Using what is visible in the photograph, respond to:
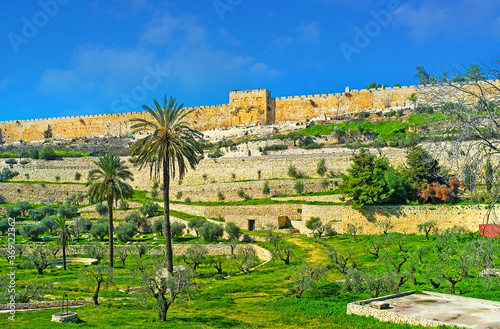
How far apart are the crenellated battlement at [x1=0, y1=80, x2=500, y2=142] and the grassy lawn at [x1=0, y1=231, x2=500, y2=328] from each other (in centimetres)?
4275

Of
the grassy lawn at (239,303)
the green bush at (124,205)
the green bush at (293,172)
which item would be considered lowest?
the grassy lawn at (239,303)

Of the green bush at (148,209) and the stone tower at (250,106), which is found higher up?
the stone tower at (250,106)

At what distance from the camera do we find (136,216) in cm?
3981

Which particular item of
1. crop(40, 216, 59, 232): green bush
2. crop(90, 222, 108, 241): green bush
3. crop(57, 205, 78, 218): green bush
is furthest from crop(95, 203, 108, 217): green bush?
crop(90, 222, 108, 241): green bush

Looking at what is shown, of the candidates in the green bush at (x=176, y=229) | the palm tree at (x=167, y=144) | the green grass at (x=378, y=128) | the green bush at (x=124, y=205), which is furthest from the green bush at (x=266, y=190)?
the palm tree at (x=167, y=144)

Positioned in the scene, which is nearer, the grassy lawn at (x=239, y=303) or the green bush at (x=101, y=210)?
the grassy lawn at (x=239, y=303)

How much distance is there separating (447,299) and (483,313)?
7.85ft

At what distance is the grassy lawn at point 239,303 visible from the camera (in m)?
14.9

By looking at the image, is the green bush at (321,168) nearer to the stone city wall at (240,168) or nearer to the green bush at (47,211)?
the stone city wall at (240,168)

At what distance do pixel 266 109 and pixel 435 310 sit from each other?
5885 centimetres

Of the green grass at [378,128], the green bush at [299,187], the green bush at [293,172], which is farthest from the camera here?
the green grass at [378,128]

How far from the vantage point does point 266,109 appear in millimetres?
71812

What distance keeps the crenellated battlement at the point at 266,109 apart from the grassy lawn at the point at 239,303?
42.7 m

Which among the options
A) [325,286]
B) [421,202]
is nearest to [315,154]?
[421,202]
